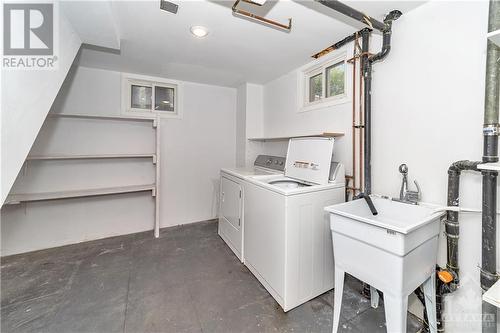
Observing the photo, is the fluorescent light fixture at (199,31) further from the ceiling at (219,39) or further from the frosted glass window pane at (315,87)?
the frosted glass window pane at (315,87)

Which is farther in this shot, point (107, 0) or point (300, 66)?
point (300, 66)

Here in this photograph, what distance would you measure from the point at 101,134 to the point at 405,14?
3473mm

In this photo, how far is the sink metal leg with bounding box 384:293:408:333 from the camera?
42.9 inches

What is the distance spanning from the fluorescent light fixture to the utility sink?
1.78m

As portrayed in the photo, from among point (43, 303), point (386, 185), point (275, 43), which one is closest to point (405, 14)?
point (275, 43)

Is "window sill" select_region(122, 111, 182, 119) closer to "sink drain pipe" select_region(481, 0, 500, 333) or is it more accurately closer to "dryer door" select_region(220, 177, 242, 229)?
"dryer door" select_region(220, 177, 242, 229)

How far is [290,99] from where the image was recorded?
9.26 ft

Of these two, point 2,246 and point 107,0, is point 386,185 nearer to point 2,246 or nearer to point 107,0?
point 107,0

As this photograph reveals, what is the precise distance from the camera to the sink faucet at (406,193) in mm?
1477

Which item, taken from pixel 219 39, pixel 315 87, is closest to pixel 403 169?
pixel 315 87

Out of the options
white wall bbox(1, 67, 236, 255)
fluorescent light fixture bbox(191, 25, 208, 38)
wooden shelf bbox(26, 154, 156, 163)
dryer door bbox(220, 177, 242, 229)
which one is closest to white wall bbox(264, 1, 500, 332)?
dryer door bbox(220, 177, 242, 229)

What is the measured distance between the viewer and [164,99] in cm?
324

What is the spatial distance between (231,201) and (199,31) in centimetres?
176

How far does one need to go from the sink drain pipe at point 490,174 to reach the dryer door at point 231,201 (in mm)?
1816
